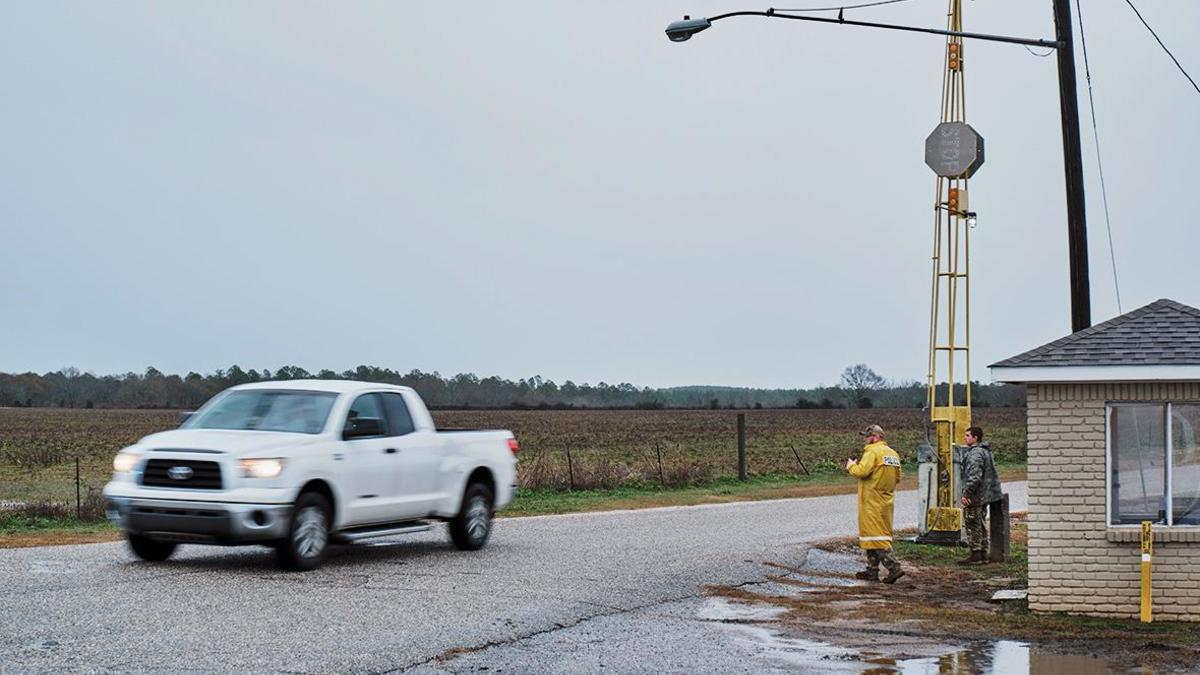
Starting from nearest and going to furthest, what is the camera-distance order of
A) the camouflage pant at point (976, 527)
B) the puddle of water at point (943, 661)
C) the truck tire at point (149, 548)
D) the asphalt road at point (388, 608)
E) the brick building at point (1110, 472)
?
the asphalt road at point (388, 608) → the puddle of water at point (943, 661) → the brick building at point (1110, 472) → the truck tire at point (149, 548) → the camouflage pant at point (976, 527)

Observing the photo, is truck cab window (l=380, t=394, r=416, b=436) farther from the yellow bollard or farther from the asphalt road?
the yellow bollard

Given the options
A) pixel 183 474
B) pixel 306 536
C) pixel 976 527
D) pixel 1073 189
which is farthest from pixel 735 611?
pixel 1073 189

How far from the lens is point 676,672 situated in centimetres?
1020

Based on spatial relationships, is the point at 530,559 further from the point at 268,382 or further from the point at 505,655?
the point at 505,655

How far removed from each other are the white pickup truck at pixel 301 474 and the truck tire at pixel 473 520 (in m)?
0.02

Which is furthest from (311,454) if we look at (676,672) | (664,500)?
(664,500)

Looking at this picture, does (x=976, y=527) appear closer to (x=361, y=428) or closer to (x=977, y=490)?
(x=977, y=490)

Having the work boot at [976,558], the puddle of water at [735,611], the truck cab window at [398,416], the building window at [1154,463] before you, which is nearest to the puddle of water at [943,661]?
the puddle of water at [735,611]

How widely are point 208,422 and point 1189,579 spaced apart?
30.9 feet

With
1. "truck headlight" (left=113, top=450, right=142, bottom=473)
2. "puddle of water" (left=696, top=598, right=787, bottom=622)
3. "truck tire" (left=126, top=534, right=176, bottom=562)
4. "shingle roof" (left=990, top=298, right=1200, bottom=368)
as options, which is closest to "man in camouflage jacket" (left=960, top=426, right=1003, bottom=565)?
"shingle roof" (left=990, top=298, right=1200, bottom=368)

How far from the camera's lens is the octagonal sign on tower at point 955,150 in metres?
21.5

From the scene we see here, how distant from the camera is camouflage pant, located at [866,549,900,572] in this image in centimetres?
1617

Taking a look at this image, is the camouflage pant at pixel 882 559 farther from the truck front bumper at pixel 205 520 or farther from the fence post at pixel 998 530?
the truck front bumper at pixel 205 520

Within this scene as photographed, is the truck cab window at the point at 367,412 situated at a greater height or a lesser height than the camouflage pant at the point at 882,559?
greater
